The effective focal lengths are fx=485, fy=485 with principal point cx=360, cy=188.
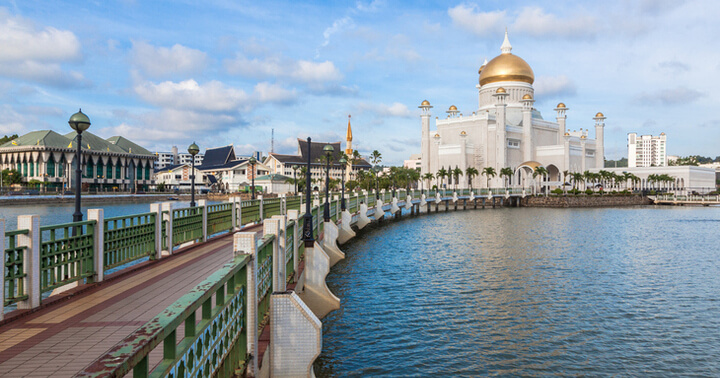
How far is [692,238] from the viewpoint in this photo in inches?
1211

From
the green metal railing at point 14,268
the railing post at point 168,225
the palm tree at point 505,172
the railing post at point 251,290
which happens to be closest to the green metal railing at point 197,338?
the railing post at point 251,290

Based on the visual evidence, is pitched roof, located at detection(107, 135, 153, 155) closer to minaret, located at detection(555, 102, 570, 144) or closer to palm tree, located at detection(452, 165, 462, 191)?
palm tree, located at detection(452, 165, 462, 191)

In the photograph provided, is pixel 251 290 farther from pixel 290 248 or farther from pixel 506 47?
pixel 506 47

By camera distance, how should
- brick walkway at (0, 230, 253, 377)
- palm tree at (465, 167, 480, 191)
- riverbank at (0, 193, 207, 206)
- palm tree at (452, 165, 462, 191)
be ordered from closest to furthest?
brick walkway at (0, 230, 253, 377) → riverbank at (0, 193, 207, 206) → palm tree at (465, 167, 480, 191) → palm tree at (452, 165, 462, 191)

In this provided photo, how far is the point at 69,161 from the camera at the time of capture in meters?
88.4

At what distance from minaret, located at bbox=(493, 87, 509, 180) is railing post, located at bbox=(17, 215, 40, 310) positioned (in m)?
83.9

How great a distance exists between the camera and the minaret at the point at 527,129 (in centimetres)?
8969

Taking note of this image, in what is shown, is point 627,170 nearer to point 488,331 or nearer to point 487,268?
point 487,268

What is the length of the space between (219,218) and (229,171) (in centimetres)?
9237

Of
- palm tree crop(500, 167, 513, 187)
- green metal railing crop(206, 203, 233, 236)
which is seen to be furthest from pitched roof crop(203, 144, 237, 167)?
green metal railing crop(206, 203, 233, 236)

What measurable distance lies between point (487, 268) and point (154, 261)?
525 inches

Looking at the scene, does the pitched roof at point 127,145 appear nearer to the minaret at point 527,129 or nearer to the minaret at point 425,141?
the minaret at point 425,141

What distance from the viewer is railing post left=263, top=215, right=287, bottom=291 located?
334 inches

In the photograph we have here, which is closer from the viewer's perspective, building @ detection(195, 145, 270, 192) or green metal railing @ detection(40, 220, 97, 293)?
green metal railing @ detection(40, 220, 97, 293)
